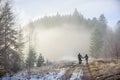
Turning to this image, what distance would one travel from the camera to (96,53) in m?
83.6

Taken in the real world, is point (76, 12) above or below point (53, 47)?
above

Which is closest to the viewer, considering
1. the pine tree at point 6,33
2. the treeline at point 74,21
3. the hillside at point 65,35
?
the pine tree at point 6,33

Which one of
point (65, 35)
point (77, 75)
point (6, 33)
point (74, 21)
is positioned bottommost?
point (77, 75)

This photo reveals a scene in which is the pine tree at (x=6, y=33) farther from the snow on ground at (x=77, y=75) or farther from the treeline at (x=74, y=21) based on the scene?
the treeline at (x=74, y=21)

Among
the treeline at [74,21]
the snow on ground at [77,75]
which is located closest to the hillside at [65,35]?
the treeline at [74,21]

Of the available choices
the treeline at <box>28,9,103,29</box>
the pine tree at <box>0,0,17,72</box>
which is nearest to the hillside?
the treeline at <box>28,9,103,29</box>

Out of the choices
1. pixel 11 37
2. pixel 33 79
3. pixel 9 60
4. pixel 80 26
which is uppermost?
pixel 80 26

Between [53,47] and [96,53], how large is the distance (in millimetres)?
93054

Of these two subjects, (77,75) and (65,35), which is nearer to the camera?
(77,75)

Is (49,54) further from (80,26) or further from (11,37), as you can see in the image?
(11,37)

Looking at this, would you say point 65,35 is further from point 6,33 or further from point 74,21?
point 6,33

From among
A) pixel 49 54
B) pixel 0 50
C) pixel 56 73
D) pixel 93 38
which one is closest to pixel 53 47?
pixel 49 54

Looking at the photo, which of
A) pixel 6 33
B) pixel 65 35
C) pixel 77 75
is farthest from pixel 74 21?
pixel 6 33

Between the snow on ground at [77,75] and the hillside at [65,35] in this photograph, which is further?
the hillside at [65,35]
